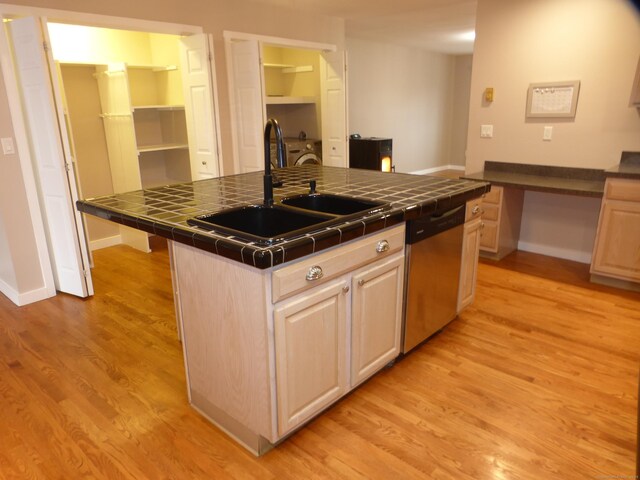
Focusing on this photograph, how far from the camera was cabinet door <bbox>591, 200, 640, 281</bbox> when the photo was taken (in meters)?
3.17

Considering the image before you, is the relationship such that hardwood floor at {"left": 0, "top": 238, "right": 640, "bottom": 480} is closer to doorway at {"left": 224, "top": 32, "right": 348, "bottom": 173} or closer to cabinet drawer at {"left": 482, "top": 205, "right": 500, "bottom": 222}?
cabinet drawer at {"left": 482, "top": 205, "right": 500, "bottom": 222}

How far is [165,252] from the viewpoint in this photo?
4.44 metres

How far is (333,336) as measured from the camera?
6.10 ft

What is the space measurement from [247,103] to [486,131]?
2.34m

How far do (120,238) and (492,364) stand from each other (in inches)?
155

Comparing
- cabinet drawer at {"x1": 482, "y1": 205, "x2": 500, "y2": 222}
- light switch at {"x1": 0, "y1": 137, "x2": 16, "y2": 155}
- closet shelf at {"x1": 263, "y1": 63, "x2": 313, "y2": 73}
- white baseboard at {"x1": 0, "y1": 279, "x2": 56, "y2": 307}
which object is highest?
closet shelf at {"x1": 263, "y1": 63, "x2": 313, "y2": 73}

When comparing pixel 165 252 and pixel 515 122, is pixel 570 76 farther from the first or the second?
pixel 165 252

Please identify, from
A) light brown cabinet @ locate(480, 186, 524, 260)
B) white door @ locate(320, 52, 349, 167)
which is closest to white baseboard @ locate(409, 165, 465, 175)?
white door @ locate(320, 52, 349, 167)

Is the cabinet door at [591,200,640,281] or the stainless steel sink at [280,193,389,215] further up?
the stainless steel sink at [280,193,389,215]

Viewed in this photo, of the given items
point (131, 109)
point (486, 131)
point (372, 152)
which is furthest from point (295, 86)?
point (486, 131)

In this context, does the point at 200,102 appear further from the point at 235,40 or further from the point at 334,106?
the point at 334,106

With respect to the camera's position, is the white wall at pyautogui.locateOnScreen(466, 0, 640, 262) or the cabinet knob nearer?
the cabinet knob

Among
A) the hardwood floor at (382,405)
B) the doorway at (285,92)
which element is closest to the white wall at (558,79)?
the hardwood floor at (382,405)

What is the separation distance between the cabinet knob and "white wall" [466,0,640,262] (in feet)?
10.3
